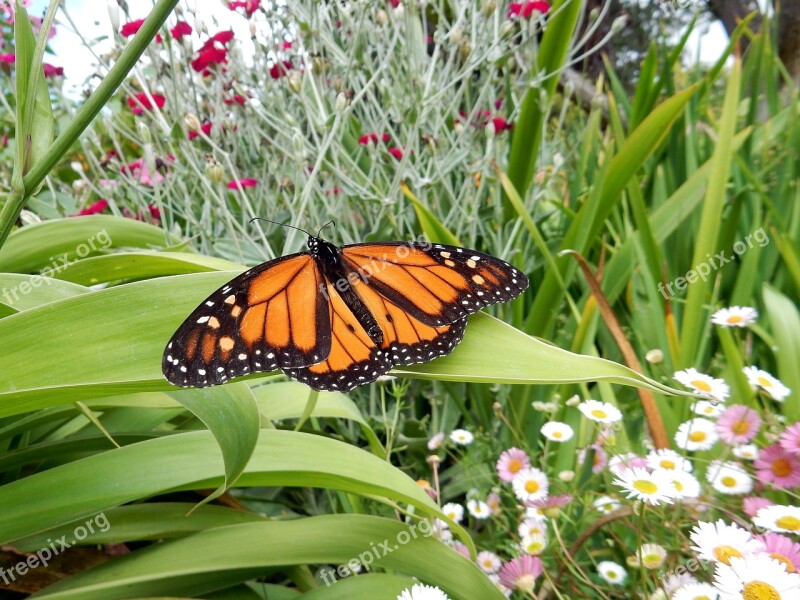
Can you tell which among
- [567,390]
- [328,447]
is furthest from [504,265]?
[567,390]

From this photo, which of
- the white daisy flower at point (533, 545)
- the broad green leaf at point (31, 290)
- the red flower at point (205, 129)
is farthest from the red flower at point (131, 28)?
the white daisy flower at point (533, 545)

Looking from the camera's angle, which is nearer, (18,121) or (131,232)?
(18,121)

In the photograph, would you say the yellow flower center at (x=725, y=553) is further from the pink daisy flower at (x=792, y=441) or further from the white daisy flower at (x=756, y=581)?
the pink daisy flower at (x=792, y=441)

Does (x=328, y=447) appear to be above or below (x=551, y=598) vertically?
above

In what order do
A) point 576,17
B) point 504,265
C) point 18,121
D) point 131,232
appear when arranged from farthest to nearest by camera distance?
1. point 576,17
2. point 131,232
3. point 504,265
4. point 18,121

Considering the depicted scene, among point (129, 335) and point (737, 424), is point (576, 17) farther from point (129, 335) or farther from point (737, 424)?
point (129, 335)

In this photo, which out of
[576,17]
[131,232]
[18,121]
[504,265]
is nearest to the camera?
[18,121]

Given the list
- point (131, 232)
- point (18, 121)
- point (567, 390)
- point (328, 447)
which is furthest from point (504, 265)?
point (131, 232)

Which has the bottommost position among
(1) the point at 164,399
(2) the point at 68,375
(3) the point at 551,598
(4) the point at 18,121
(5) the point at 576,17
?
(3) the point at 551,598

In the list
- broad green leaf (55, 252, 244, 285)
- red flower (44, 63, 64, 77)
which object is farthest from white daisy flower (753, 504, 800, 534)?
red flower (44, 63, 64, 77)
